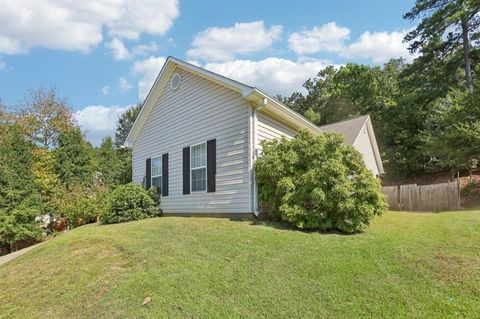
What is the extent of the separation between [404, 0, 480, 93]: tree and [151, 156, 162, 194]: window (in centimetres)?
2150

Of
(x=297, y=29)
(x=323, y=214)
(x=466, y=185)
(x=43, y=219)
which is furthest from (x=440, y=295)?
(x=466, y=185)

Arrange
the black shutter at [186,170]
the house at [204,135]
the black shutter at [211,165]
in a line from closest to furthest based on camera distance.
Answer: the house at [204,135] < the black shutter at [211,165] < the black shutter at [186,170]

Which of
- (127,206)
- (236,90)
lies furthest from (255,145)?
(127,206)

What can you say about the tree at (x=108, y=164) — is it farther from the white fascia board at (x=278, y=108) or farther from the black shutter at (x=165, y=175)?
the white fascia board at (x=278, y=108)

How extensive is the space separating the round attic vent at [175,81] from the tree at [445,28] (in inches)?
778

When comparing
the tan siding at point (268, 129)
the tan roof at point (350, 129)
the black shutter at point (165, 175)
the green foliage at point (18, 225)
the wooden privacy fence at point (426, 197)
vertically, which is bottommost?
the green foliage at point (18, 225)

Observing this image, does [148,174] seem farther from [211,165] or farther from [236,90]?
[236,90]

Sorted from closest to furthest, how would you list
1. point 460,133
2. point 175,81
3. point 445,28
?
point 175,81
point 460,133
point 445,28

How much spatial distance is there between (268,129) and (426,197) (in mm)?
9798

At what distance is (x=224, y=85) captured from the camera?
1053cm

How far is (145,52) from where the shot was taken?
44.2 feet

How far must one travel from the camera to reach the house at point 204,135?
32.4 ft

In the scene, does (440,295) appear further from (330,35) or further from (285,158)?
(330,35)

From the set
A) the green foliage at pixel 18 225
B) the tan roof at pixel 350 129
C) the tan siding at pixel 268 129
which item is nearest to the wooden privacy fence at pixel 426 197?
the tan roof at pixel 350 129
